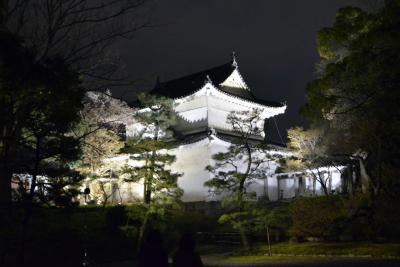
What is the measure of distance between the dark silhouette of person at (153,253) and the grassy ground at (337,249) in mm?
12307

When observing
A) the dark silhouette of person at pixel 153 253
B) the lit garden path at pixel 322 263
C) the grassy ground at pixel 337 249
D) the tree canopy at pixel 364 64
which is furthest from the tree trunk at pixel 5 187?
the grassy ground at pixel 337 249

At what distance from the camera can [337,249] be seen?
18.6 meters

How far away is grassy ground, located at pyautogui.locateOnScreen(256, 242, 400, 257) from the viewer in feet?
55.7

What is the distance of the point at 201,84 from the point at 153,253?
34230mm

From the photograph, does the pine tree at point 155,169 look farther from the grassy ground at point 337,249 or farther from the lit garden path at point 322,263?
the grassy ground at point 337,249

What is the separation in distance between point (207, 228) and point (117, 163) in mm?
9825

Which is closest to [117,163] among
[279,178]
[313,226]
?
[279,178]

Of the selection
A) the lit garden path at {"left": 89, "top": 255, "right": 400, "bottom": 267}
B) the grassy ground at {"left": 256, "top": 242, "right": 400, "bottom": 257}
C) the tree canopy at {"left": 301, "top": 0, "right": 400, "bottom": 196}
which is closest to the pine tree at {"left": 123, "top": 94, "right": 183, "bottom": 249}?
the lit garden path at {"left": 89, "top": 255, "right": 400, "bottom": 267}

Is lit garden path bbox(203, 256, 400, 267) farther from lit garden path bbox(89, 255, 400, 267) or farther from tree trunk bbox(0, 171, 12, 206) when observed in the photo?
tree trunk bbox(0, 171, 12, 206)

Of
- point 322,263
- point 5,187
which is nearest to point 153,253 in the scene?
point 5,187

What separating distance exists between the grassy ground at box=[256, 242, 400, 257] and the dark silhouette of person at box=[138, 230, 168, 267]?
485 inches

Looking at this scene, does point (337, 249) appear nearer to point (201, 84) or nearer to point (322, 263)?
point (322, 263)

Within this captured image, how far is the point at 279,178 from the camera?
136 feet

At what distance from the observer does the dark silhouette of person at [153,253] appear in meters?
6.74
